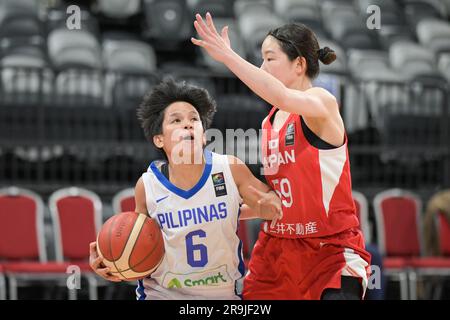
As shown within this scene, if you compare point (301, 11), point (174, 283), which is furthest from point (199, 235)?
point (301, 11)

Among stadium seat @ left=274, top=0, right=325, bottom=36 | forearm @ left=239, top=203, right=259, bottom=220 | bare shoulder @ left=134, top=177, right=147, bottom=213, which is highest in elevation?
stadium seat @ left=274, top=0, right=325, bottom=36

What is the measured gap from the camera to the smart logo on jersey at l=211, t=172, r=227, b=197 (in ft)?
14.5

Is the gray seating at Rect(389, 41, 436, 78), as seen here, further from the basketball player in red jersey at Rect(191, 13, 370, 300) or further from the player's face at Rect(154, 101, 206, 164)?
the player's face at Rect(154, 101, 206, 164)

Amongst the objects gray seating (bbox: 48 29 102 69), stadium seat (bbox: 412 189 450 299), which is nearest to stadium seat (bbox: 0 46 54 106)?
gray seating (bbox: 48 29 102 69)

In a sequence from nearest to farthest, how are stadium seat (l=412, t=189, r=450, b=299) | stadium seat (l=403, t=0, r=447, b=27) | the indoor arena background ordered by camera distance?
the indoor arena background, stadium seat (l=412, t=189, r=450, b=299), stadium seat (l=403, t=0, r=447, b=27)

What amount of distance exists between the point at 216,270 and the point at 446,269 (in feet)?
15.3

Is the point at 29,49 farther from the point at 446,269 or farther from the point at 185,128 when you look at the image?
the point at 185,128

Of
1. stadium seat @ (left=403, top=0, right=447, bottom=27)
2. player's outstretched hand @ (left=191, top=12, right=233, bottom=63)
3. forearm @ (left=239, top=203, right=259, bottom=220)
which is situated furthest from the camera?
stadium seat @ (left=403, top=0, right=447, bottom=27)

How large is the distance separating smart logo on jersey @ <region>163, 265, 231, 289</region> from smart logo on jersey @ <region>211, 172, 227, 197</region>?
1.30 ft

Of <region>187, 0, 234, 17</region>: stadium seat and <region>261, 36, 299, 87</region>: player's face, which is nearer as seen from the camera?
<region>261, 36, 299, 87</region>: player's face

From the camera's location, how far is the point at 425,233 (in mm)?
8820

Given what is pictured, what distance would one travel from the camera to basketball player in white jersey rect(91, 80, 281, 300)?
4.36 m

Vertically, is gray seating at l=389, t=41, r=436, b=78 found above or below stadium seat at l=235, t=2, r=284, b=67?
below
